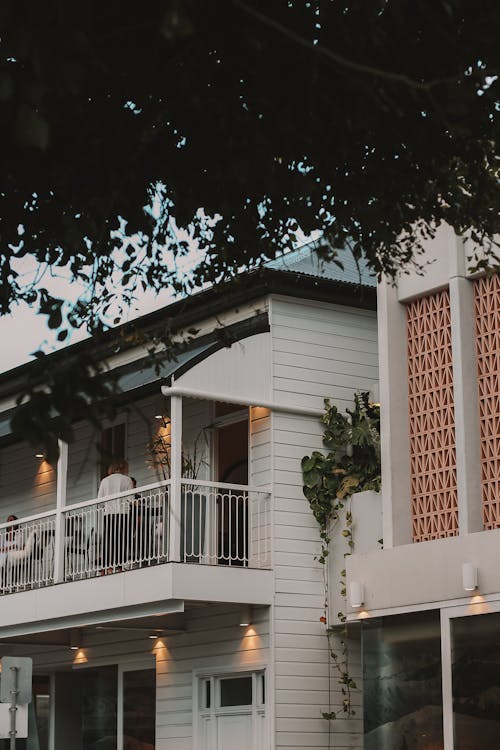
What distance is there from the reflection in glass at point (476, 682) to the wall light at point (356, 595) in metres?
1.54

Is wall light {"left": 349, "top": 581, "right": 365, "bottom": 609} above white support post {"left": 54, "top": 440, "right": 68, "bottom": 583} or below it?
below

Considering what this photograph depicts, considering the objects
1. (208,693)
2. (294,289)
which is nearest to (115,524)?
(208,693)

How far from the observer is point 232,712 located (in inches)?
722

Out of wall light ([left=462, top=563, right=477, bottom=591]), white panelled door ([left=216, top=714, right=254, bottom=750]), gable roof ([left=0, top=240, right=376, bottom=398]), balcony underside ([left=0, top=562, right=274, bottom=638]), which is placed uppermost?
gable roof ([left=0, top=240, right=376, bottom=398])

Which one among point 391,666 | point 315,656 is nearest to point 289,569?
point 315,656

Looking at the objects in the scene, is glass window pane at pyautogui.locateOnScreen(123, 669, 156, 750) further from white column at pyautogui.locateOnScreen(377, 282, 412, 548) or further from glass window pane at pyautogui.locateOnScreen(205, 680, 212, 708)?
white column at pyautogui.locateOnScreen(377, 282, 412, 548)

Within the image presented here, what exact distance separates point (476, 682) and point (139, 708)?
768 cm

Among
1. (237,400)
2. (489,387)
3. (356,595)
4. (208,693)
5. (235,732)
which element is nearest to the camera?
(489,387)

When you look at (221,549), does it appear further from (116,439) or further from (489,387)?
(489,387)

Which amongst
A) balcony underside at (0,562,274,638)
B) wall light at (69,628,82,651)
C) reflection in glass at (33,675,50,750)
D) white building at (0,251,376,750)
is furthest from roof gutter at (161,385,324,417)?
reflection in glass at (33,675,50,750)

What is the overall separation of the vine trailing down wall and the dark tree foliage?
925cm

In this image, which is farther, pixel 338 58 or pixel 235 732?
pixel 235 732

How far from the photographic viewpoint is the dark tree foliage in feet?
21.3

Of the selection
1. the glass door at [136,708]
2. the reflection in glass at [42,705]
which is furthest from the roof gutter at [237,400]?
the reflection in glass at [42,705]
